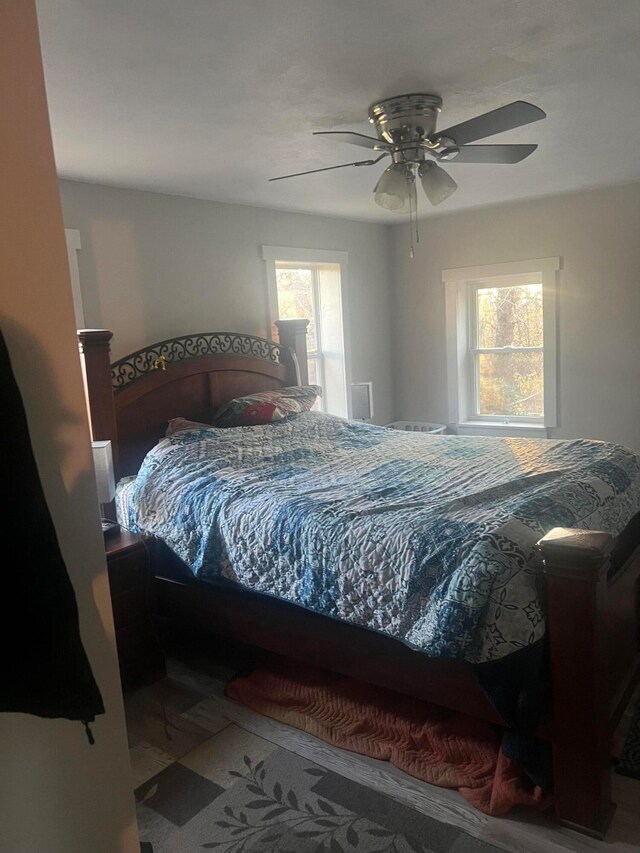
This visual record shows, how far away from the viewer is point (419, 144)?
2562 mm

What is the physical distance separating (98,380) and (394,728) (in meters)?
1.99

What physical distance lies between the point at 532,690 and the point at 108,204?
3.12 meters

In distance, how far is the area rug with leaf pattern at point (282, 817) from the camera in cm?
190

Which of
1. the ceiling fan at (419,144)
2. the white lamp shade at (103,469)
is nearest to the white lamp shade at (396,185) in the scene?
the ceiling fan at (419,144)

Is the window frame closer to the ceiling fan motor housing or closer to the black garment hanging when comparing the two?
the ceiling fan motor housing

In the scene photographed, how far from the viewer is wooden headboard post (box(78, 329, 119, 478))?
3.07m

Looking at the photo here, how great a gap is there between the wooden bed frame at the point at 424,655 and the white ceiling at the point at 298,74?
3.17 feet

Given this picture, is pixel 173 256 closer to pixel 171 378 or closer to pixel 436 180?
pixel 171 378

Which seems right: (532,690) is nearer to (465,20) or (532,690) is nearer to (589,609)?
(589,609)

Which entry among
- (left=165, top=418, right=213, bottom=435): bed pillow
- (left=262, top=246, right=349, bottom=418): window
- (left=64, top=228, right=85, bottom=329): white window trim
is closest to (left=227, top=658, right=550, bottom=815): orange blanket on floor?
(left=165, top=418, right=213, bottom=435): bed pillow

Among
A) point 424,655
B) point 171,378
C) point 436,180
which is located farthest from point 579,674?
point 171,378

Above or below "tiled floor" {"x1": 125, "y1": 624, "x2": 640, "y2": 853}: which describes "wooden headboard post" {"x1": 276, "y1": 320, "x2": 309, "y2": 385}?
above

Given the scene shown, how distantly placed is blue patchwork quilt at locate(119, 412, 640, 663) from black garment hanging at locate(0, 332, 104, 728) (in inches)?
49.3

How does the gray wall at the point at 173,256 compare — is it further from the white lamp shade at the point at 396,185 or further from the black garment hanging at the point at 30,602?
the black garment hanging at the point at 30,602
